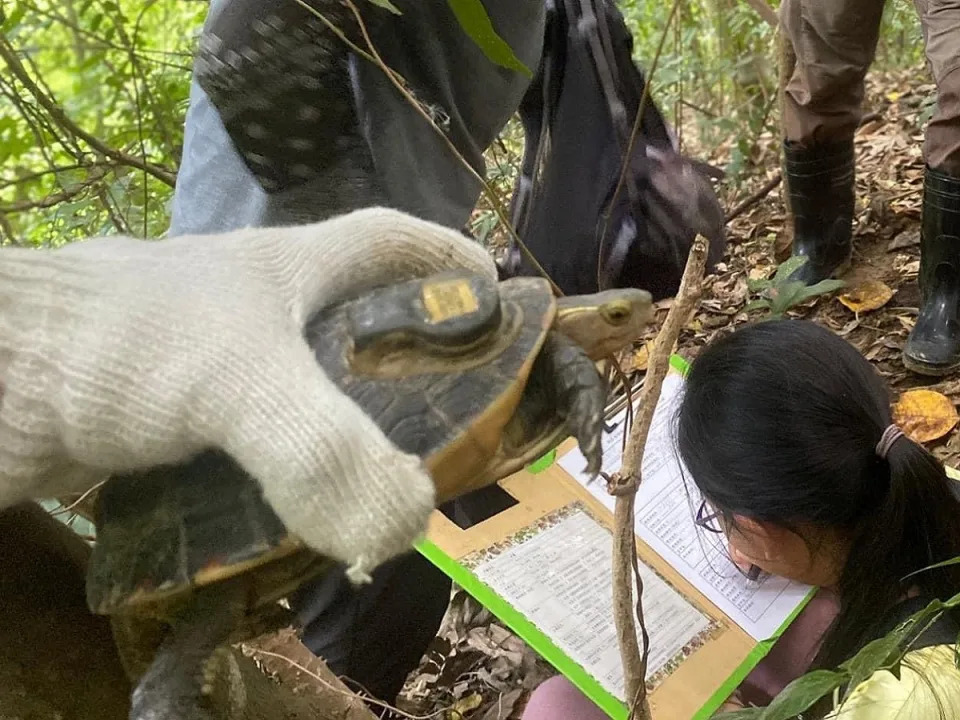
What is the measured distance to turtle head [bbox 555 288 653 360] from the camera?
60 centimetres

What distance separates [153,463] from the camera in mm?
524

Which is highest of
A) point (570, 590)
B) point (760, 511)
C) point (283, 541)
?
point (283, 541)

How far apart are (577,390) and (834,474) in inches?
24.6

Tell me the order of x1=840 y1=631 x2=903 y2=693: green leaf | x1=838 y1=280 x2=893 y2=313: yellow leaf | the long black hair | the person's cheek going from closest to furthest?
1. x1=840 y1=631 x2=903 y2=693: green leaf
2. the long black hair
3. the person's cheek
4. x1=838 y1=280 x2=893 y2=313: yellow leaf

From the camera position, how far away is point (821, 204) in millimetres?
1936

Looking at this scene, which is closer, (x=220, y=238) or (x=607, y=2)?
(x=220, y=238)

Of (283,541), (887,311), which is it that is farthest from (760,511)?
(887,311)

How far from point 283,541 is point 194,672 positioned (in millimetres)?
145

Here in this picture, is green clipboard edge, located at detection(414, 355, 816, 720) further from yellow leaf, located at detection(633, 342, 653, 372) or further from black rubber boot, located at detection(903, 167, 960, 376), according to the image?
black rubber boot, located at detection(903, 167, 960, 376)

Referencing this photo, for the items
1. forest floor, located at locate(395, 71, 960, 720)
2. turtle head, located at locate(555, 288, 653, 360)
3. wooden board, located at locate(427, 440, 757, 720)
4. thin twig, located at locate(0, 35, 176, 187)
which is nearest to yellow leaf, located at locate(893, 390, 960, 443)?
forest floor, located at locate(395, 71, 960, 720)

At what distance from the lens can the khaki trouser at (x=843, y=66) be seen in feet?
4.89

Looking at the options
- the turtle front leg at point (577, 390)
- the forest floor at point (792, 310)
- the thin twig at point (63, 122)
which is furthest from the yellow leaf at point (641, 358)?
the turtle front leg at point (577, 390)

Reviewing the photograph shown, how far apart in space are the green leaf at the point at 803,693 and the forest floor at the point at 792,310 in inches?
23.3

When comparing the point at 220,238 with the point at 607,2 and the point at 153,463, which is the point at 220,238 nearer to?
the point at 153,463
